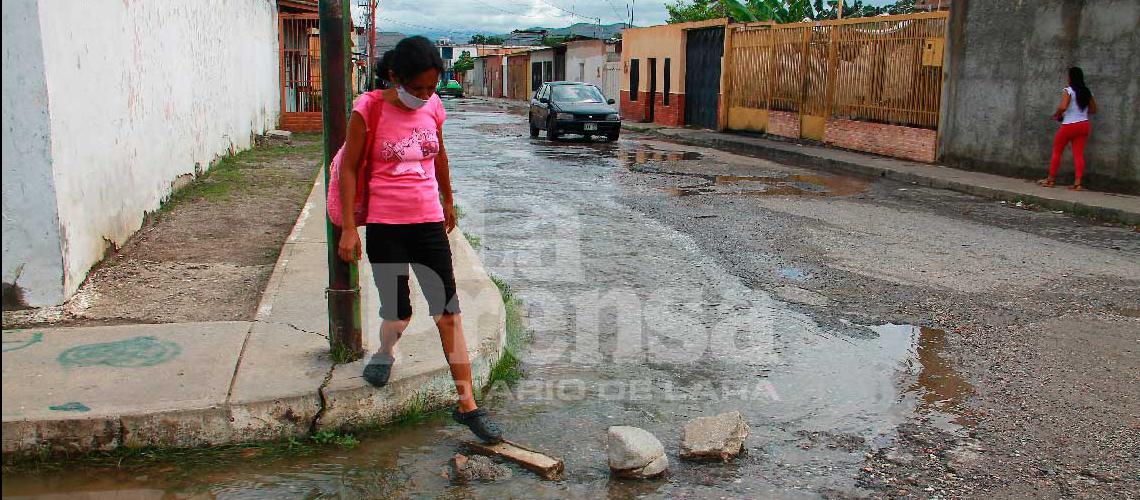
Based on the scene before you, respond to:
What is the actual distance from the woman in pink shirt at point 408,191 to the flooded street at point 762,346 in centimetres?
49

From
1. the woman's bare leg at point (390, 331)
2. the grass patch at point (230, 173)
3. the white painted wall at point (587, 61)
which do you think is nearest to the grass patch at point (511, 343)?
the woman's bare leg at point (390, 331)

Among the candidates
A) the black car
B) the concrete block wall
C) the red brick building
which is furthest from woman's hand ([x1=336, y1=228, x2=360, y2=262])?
the red brick building

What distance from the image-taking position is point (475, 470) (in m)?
3.43

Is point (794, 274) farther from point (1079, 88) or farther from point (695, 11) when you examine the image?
point (695, 11)

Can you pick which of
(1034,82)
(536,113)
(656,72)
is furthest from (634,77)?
(1034,82)

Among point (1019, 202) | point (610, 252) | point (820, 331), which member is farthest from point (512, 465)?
point (1019, 202)

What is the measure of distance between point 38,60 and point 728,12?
88.5ft

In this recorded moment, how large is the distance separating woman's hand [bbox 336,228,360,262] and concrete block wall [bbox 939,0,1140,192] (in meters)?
11.2

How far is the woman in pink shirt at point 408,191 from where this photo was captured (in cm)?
356

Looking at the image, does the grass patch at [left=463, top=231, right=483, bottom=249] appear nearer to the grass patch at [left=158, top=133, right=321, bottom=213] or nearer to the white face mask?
the grass patch at [left=158, top=133, right=321, bottom=213]

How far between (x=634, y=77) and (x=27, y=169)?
27689 mm

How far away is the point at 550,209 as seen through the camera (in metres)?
10.1

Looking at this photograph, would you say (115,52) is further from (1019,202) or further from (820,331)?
(1019,202)

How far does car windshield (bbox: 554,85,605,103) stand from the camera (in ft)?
71.1
